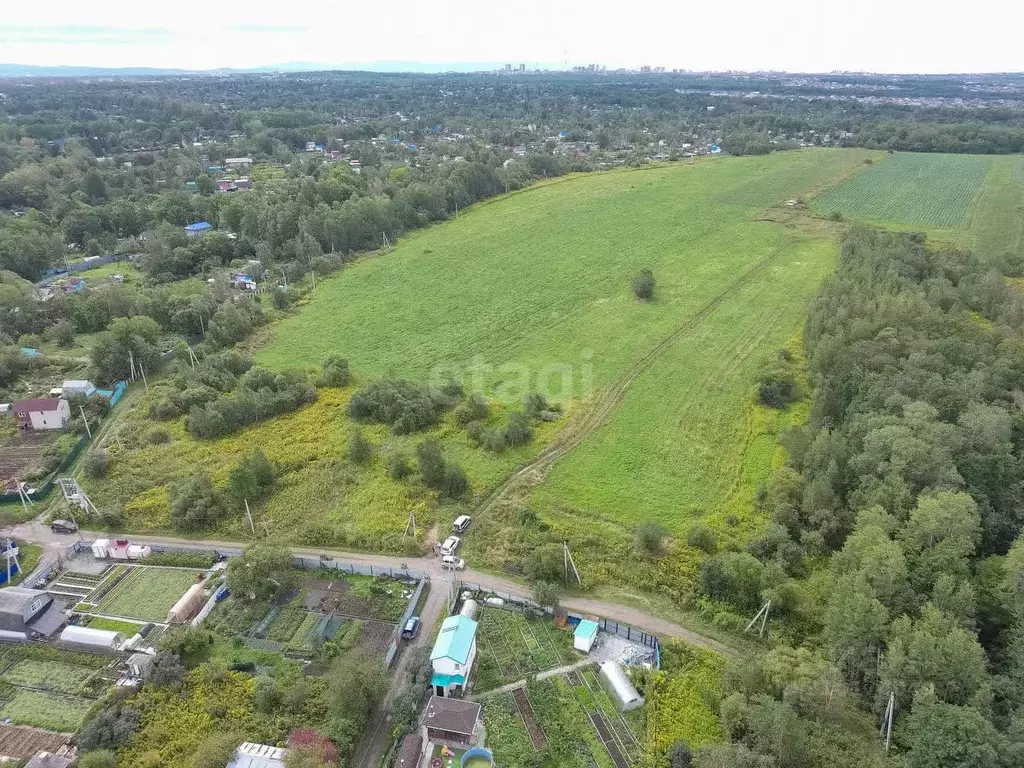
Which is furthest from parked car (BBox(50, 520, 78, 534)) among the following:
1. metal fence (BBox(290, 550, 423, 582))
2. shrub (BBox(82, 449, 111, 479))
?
metal fence (BBox(290, 550, 423, 582))

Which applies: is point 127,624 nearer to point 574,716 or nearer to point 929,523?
point 574,716

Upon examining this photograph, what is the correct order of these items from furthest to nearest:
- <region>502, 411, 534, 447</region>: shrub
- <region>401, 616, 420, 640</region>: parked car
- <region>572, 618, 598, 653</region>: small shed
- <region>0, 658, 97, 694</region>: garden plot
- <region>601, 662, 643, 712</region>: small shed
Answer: <region>502, 411, 534, 447</region>: shrub
<region>401, 616, 420, 640</region>: parked car
<region>572, 618, 598, 653</region>: small shed
<region>0, 658, 97, 694</region>: garden plot
<region>601, 662, 643, 712</region>: small shed

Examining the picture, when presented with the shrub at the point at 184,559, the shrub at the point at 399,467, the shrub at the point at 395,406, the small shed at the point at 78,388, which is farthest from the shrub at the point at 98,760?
the small shed at the point at 78,388

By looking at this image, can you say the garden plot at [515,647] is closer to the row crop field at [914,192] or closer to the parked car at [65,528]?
the parked car at [65,528]

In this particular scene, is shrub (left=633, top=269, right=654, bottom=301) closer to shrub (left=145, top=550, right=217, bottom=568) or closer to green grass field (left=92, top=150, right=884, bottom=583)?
green grass field (left=92, top=150, right=884, bottom=583)

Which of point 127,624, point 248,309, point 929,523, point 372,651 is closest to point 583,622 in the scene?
point 372,651

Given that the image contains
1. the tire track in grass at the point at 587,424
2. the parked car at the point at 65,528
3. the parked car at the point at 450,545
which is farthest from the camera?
the tire track in grass at the point at 587,424

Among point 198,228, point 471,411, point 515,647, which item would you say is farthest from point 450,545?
point 198,228
